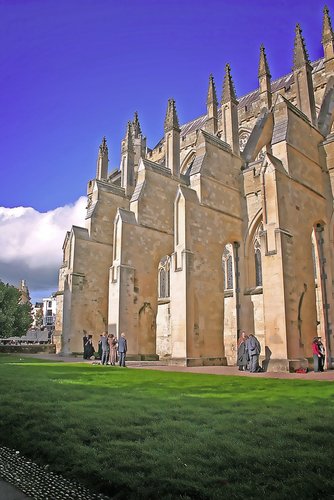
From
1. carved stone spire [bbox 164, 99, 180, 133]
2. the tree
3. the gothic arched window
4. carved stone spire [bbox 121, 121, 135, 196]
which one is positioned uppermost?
carved stone spire [bbox 164, 99, 180, 133]

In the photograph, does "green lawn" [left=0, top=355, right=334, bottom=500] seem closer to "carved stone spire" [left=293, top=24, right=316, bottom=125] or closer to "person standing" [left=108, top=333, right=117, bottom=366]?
"person standing" [left=108, top=333, right=117, bottom=366]

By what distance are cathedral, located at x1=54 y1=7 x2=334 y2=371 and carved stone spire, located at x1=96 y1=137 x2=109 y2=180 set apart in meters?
3.76

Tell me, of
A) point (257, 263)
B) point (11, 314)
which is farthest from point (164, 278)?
point (11, 314)

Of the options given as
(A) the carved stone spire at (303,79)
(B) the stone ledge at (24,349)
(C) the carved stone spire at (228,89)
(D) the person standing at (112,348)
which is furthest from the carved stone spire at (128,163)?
(B) the stone ledge at (24,349)

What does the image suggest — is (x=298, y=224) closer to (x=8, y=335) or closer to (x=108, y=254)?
(x=108, y=254)

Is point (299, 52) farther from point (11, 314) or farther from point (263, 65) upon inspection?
point (11, 314)

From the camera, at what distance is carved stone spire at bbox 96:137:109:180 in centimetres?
2850

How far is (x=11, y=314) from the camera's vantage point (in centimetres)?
3002

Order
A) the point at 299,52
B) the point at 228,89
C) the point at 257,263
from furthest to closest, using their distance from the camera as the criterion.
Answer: the point at 228,89 < the point at 257,263 < the point at 299,52

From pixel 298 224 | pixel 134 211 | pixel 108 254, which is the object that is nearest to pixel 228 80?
pixel 134 211

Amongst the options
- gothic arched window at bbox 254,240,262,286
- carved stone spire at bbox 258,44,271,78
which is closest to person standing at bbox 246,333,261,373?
gothic arched window at bbox 254,240,262,286

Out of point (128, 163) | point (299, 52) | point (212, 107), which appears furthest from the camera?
point (212, 107)

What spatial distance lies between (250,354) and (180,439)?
393 inches

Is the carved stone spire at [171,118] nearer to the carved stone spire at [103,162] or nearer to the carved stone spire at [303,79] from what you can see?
the carved stone spire at [303,79]
